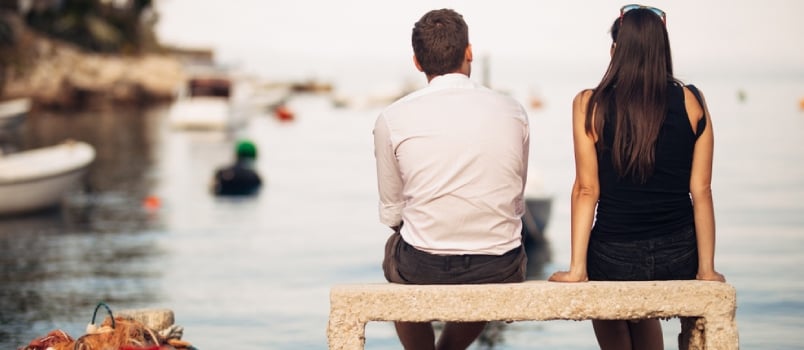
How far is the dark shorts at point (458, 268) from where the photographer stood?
571cm

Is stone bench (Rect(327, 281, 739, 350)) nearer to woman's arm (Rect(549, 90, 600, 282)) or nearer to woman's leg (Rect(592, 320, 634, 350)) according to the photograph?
woman's arm (Rect(549, 90, 600, 282))

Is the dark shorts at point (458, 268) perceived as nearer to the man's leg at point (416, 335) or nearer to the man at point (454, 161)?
the man at point (454, 161)

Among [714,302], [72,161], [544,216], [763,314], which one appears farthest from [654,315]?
[72,161]

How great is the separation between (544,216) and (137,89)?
207ft

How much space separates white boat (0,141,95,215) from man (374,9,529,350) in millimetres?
15051

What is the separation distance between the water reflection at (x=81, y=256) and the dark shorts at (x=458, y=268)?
5.22 meters

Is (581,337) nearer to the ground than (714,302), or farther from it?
nearer to the ground

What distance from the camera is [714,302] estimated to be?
18.4 feet

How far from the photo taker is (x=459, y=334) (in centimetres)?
613

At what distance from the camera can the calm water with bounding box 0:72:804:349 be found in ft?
36.8

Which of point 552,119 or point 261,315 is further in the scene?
point 552,119

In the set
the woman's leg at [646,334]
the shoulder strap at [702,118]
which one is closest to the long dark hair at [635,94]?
the shoulder strap at [702,118]

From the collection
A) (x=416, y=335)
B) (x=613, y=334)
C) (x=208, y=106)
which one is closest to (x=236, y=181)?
(x=416, y=335)

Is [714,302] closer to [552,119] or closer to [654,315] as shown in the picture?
[654,315]
